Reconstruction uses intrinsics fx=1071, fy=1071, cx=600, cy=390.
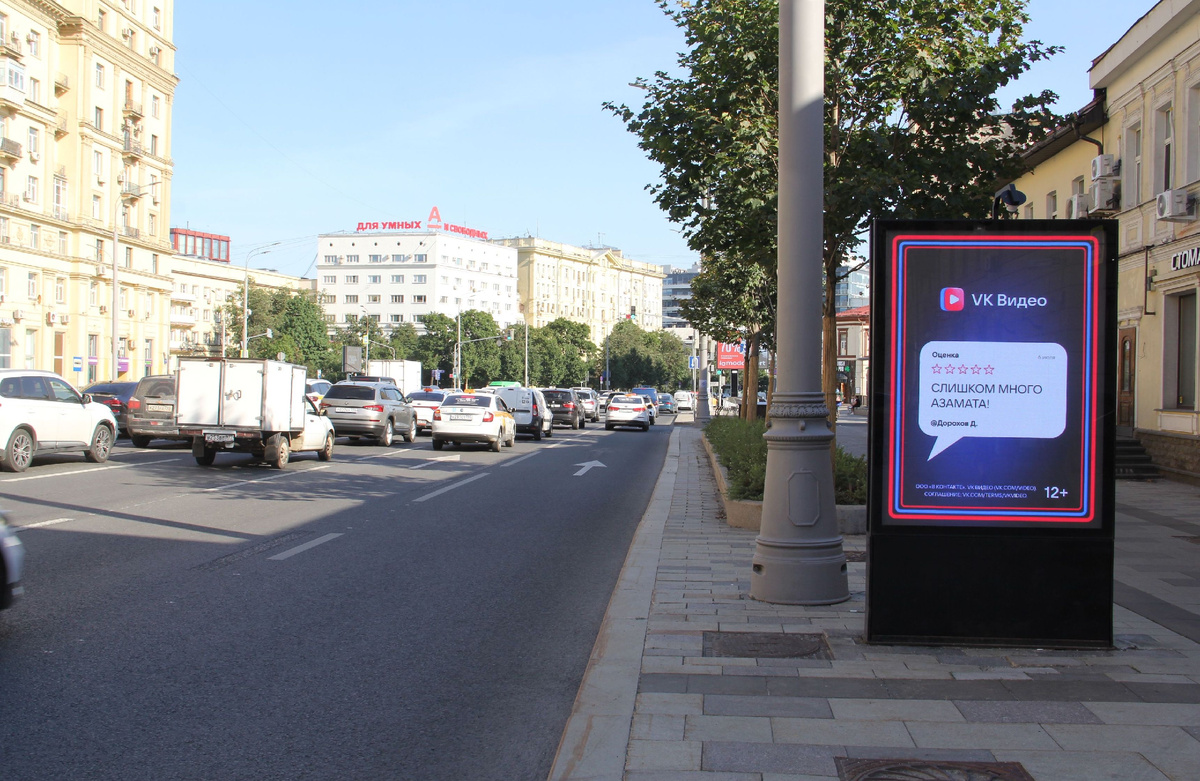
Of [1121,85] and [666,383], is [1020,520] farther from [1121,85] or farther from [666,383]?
[666,383]

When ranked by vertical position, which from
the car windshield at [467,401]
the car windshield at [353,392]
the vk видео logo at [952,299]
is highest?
the vk видео logo at [952,299]

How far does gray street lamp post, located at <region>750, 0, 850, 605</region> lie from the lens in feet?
23.8

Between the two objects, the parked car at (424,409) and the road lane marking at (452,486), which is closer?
the road lane marking at (452,486)

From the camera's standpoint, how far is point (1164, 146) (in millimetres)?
19484

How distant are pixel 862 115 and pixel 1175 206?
8.07m

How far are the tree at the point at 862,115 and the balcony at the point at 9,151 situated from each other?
186ft

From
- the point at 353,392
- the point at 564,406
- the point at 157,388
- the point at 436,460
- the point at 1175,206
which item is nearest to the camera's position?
the point at 1175,206

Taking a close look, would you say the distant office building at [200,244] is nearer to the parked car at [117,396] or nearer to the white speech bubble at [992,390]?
the parked car at [117,396]

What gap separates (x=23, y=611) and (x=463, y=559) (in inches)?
150

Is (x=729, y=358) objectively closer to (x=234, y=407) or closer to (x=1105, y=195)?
(x=1105, y=195)

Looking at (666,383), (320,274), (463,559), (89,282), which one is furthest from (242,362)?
(320,274)

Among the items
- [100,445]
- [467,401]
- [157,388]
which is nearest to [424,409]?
[467,401]

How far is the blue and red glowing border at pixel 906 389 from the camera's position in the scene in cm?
605

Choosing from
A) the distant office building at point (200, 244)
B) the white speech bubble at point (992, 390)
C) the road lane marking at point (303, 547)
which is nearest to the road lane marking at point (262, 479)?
the road lane marking at point (303, 547)
